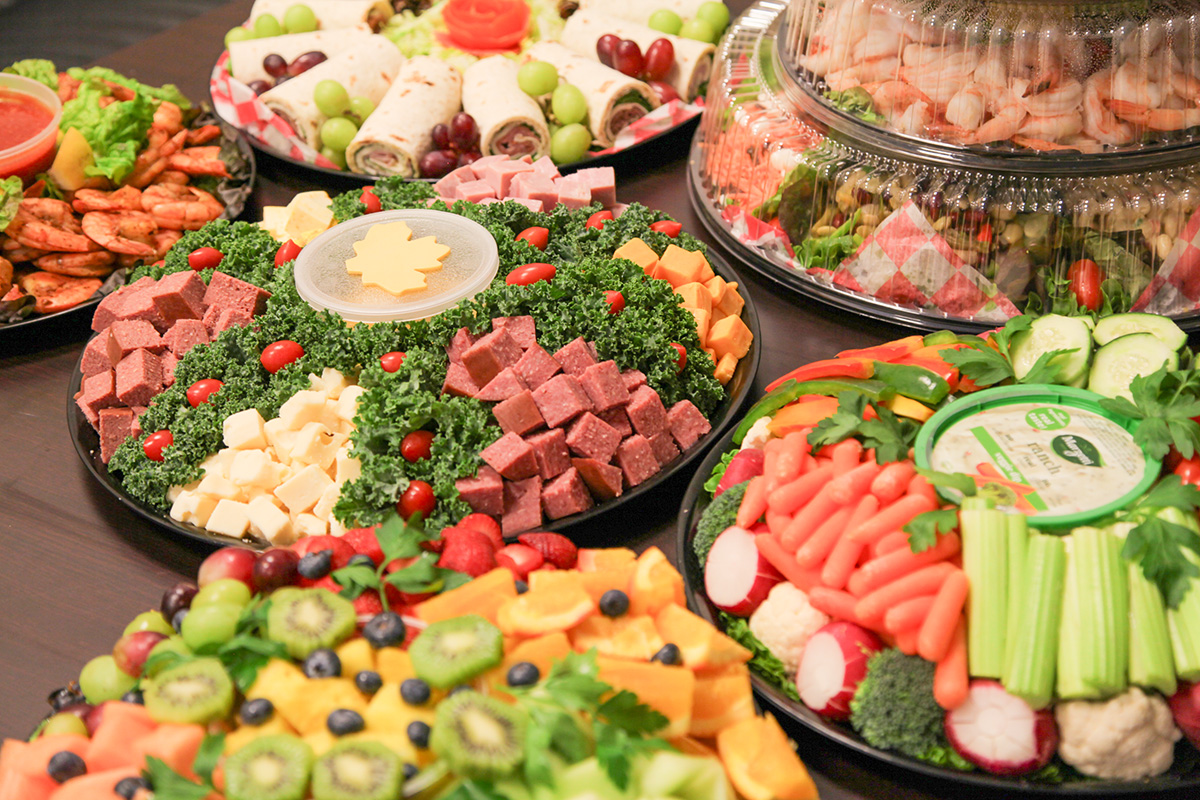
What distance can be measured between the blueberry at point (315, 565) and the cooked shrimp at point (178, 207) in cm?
200

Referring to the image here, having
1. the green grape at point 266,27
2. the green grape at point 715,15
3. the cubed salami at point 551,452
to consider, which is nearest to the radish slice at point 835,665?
the cubed salami at point 551,452

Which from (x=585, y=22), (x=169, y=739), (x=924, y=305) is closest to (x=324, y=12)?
(x=585, y=22)

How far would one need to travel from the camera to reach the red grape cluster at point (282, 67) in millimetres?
4270

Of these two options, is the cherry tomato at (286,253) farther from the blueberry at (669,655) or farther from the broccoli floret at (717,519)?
the blueberry at (669,655)

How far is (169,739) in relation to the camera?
5.07 ft

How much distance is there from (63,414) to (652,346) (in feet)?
6.39

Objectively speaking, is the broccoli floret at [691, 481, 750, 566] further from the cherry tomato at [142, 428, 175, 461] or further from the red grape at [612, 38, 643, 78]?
the red grape at [612, 38, 643, 78]

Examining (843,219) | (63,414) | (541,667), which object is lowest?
(63,414)

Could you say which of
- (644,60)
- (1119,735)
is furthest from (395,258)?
(1119,735)

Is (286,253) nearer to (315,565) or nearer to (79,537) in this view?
(79,537)

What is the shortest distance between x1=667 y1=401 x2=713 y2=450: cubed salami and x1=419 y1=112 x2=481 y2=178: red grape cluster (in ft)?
5.81

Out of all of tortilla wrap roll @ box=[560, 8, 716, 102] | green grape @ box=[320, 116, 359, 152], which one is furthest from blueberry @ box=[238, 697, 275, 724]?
tortilla wrap roll @ box=[560, 8, 716, 102]

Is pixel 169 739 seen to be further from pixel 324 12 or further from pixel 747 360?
pixel 324 12

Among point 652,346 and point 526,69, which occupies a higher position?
point 526,69
